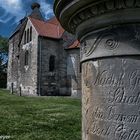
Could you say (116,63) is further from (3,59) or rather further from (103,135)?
(3,59)

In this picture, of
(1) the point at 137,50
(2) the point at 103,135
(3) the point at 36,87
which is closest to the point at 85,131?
(2) the point at 103,135

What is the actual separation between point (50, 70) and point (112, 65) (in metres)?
29.2

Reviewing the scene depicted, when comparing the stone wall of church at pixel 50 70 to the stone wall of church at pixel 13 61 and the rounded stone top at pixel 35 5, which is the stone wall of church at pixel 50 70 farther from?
the stone wall of church at pixel 13 61

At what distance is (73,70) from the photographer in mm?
31688

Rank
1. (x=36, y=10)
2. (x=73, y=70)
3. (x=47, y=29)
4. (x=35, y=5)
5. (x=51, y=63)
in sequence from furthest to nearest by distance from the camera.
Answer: (x=36, y=10) → (x=35, y=5) → (x=47, y=29) → (x=51, y=63) → (x=73, y=70)

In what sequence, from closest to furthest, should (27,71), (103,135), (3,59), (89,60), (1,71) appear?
(103,135) < (89,60) < (27,71) < (1,71) < (3,59)

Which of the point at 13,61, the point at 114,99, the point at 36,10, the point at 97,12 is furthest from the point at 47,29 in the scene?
the point at 114,99

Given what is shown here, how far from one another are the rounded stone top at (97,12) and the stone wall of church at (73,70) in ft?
90.8

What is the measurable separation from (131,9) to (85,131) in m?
1.25

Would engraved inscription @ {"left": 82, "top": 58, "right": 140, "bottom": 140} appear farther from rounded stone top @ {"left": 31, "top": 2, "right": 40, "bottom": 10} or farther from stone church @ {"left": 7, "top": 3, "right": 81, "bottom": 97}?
rounded stone top @ {"left": 31, "top": 2, "right": 40, "bottom": 10}

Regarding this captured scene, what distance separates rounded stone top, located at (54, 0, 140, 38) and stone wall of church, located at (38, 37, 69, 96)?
28.1 meters

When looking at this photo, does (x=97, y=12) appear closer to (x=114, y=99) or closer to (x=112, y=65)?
(x=112, y=65)

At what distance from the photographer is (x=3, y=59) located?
69.9 meters

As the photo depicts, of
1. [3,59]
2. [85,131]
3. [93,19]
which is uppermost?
[3,59]
